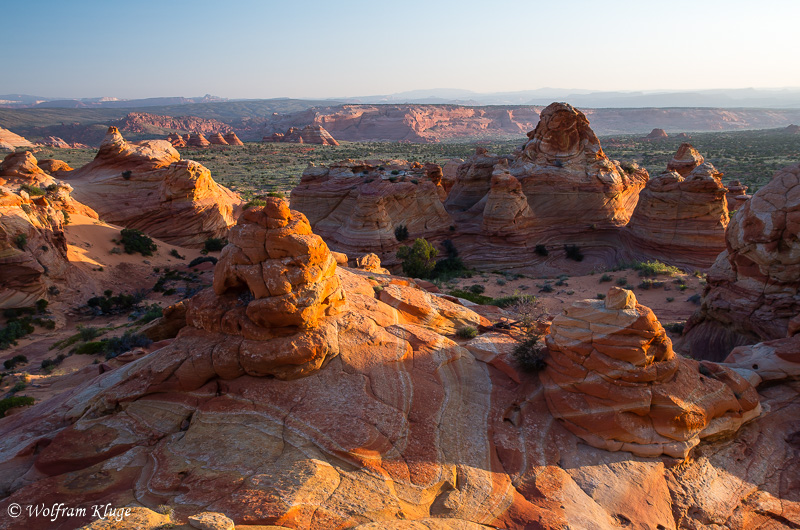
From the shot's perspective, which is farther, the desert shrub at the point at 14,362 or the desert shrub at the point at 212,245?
the desert shrub at the point at 212,245

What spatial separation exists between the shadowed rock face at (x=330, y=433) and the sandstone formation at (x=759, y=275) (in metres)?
3.90

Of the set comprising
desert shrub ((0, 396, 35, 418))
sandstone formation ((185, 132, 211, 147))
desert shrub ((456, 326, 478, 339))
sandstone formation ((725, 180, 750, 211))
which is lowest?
desert shrub ((0, 396, 35, 418))

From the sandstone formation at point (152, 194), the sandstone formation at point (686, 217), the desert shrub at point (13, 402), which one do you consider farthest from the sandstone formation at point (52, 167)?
the sandstone formation at point (686, 217)

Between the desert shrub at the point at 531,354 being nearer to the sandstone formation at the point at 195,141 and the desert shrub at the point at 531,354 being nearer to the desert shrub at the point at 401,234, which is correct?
the desert shrub at the point at 401,234

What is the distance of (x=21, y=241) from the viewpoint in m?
21.8

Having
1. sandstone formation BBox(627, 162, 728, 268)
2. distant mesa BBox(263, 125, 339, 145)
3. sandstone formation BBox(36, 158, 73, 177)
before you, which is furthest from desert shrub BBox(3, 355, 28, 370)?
distant mesa BBox(263, 125, 339, 145)

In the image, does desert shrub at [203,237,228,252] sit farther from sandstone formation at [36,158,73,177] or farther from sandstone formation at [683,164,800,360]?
sandstone formation at [683,164,800,360]

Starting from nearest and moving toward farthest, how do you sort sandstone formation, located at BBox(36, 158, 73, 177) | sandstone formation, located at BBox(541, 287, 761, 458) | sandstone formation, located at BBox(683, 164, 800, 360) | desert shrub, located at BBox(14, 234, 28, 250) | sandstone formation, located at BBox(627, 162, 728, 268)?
sandstone formation, located at BBox(541, 287, 761, 458) < sandstone formation, located at BBox(683, 164, 800, 360) < desert shrub, located at BBox(14, 234, 28, 250) < sandstone formation, located at BBox(627, 162, 728, 268) < sandstone formation, located at BBox(36, 158, 73, 177)

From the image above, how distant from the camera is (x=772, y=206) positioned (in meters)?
14.3

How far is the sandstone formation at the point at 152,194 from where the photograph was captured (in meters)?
35.8

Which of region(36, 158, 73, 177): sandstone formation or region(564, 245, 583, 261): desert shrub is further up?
region(36, 158, 73, 177): sandstone formation

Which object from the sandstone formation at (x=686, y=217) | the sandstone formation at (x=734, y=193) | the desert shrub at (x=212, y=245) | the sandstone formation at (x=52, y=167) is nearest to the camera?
the sandstone formation at (x=686, y=217)

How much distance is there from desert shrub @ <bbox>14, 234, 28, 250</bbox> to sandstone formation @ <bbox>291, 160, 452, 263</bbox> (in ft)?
56.4

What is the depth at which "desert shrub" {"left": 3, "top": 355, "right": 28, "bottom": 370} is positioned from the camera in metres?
16.8
